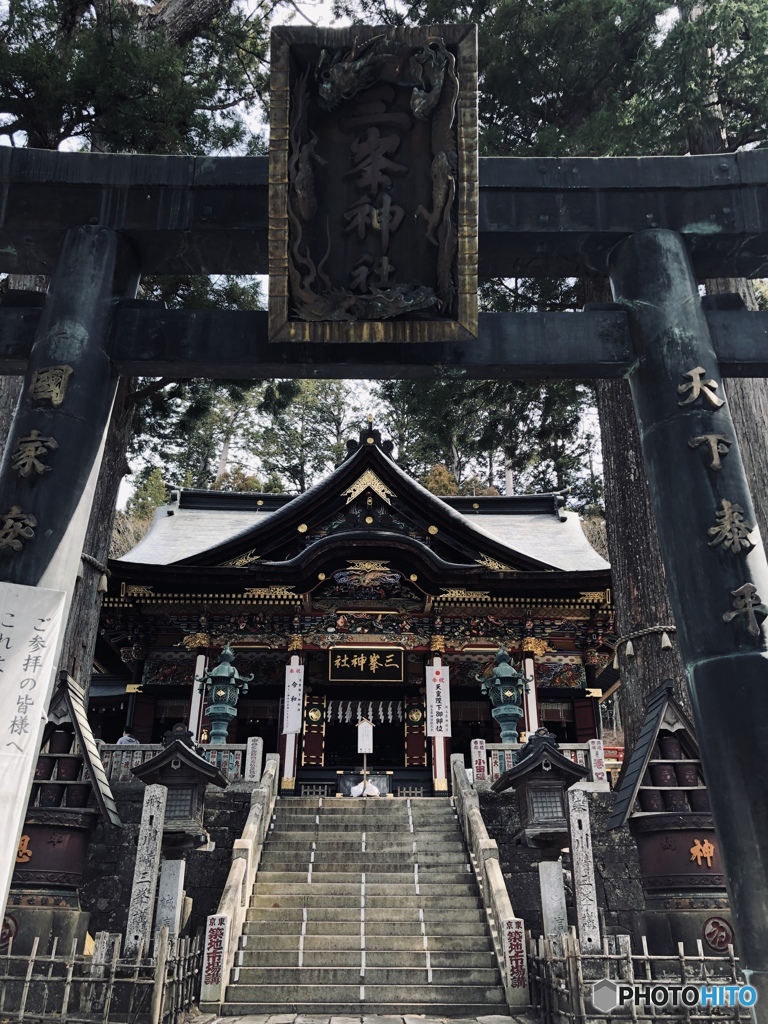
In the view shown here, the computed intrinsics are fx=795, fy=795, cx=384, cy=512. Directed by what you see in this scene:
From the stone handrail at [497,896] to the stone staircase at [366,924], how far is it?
141mm

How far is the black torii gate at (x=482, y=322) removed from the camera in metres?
4.24

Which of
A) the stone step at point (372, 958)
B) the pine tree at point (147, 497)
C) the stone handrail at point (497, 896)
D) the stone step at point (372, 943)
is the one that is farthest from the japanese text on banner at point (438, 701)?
the pine tree at point (147, 497)

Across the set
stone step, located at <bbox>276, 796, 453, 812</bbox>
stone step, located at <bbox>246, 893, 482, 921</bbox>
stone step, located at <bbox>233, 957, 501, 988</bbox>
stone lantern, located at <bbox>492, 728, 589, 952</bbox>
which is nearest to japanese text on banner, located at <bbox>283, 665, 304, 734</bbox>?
stone step, located at <bbox>276, 796, 453, 812</bbox>

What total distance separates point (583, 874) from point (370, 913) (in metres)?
2.43

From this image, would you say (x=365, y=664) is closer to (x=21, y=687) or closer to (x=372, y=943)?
(x=372, y=943)

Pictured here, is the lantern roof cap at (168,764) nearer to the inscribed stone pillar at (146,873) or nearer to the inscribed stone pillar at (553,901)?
the inscribed stone pillar at (146,873)

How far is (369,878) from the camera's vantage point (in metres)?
9.40

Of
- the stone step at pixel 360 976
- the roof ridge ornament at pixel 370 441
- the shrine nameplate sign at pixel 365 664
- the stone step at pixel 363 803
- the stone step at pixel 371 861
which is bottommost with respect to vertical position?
the stone step at pixel 360 976

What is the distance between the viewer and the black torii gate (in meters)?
4.24

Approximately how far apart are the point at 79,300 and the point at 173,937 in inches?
206

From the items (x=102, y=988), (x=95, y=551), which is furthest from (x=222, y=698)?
(x=102, y=988)

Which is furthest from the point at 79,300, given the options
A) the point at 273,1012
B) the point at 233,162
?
the point at 273,1012

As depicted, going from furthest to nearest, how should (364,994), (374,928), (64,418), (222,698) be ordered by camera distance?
(222,698) < (374,928) < (364,994) < (64,418)

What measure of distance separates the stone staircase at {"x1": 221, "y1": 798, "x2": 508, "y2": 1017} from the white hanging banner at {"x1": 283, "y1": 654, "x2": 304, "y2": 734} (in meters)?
3.04
